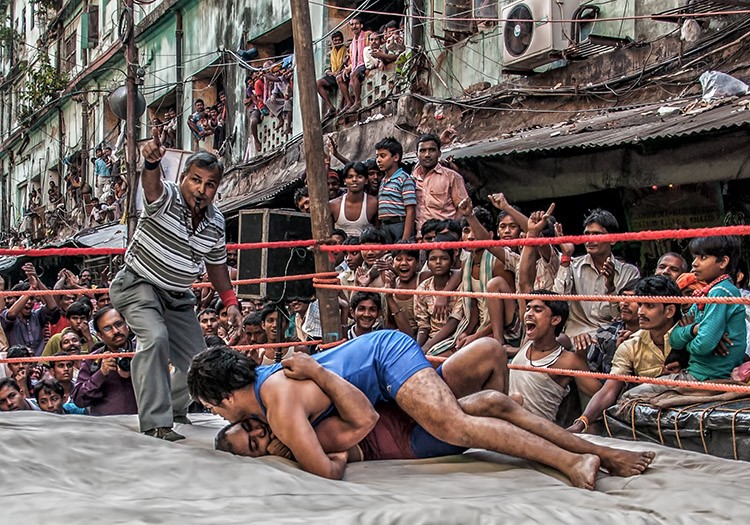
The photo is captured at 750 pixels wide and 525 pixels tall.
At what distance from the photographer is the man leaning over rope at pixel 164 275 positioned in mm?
4703

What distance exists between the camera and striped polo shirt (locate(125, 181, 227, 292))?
4887mm

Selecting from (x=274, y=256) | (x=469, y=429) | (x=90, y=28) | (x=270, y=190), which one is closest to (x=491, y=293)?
(x=469, y=429)

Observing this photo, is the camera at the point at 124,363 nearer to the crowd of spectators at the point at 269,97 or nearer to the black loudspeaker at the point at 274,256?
the black loudspeaker at the point at 274,256

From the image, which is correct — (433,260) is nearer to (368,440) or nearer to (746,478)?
(368,440)

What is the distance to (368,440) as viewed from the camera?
14.7 ft

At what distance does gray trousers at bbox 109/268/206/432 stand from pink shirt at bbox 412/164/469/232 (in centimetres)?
311

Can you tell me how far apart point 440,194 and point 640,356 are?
110 inches

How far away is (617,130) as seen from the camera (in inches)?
293

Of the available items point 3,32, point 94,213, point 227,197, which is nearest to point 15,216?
point 3,32

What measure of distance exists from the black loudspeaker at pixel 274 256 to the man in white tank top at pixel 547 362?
202 cm

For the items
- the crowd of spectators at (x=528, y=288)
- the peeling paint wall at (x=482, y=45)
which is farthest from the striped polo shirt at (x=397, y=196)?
the peeling paint wall at (x=482, y=45)

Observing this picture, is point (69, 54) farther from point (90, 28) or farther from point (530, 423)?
point (530, 423)

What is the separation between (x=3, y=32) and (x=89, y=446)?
31618 millimetres

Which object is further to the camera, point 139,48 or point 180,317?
point 139,48
